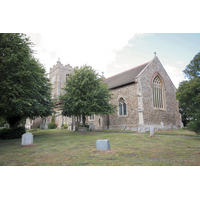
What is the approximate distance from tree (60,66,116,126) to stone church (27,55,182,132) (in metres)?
2.66

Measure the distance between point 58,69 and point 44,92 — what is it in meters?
36.6

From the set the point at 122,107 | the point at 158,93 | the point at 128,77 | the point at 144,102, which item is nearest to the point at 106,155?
the point at 144,102

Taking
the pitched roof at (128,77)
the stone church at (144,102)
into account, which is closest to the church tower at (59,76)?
the stone church at (144,102)

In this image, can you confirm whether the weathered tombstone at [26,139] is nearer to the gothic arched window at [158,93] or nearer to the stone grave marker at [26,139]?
the stone grave marker at [26,139]

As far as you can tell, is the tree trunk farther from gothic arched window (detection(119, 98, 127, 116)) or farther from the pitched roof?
the pitched roof

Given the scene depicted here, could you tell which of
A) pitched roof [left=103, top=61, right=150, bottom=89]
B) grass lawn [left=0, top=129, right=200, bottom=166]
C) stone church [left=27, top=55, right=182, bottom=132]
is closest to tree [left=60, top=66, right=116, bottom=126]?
stone church [left=27, top=55, right=182, bottom=132]

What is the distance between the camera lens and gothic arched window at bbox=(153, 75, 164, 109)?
2104cm

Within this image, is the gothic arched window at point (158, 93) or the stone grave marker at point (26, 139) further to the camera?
the gothic arched window at point (158, 93)

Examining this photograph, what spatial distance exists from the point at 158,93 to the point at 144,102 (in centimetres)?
404

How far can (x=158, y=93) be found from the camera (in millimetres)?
21625

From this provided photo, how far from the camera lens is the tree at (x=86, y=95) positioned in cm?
1525

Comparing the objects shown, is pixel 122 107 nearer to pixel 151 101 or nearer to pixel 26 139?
pixel 151 101

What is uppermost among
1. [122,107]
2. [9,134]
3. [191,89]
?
[191,89]

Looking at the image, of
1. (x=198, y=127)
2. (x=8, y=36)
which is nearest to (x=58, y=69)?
(x=8, y=36)
